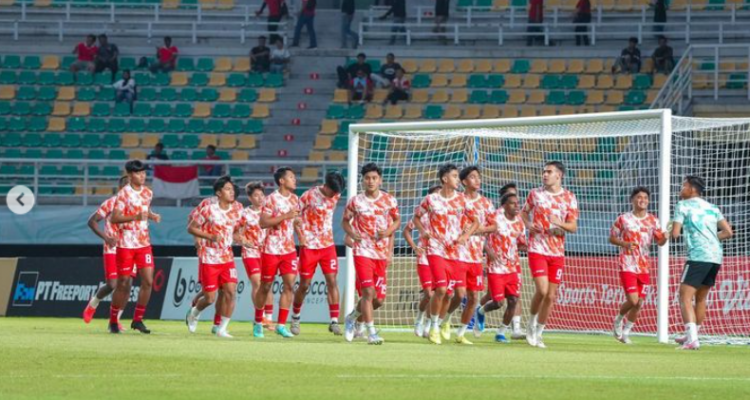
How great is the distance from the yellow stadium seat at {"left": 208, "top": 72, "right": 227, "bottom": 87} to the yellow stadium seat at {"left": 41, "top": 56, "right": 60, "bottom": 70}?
12.5ft

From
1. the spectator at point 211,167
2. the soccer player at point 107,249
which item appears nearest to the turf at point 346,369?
the soccer player at point 107,249

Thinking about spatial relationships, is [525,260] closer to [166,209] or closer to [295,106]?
[166,209]

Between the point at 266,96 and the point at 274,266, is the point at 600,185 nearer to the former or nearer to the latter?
the point at 274,266

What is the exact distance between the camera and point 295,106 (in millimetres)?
35094

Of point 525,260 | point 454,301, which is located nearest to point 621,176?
point 525,260

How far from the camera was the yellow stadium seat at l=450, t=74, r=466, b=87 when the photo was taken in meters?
34.7

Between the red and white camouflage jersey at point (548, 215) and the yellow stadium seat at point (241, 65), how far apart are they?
19.3m

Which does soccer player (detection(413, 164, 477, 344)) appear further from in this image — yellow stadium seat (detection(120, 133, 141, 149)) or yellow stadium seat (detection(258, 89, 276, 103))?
yellow stadium seat (detection(258, 89, 276, 103))

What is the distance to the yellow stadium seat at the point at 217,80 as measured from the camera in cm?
3550

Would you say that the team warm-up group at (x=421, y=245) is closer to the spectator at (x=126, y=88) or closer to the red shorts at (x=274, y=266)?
the red shorts at (x=274, y=266)

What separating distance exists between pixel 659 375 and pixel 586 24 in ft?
72.6

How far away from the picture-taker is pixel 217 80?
35.6 metres

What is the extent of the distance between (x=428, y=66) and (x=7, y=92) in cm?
997

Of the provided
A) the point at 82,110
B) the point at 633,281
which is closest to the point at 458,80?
the point at 82,110
